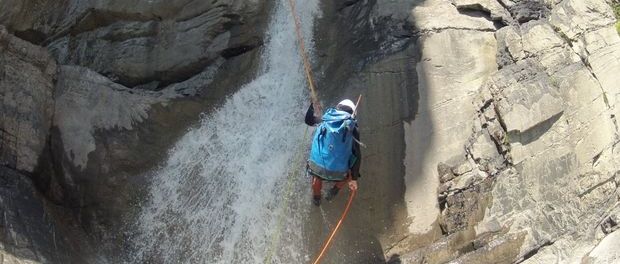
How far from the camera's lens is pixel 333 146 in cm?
746

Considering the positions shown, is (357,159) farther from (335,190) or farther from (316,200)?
(316,200)

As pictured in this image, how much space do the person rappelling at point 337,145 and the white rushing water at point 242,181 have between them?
5.90ft

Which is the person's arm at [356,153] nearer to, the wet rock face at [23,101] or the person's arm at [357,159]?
the person's arm at [357,159]

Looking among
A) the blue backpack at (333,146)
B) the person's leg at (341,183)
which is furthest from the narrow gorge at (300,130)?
the blue backpack at (333,146)

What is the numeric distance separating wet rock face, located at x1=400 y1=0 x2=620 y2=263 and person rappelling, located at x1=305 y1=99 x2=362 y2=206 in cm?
196

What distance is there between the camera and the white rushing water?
29.8ft

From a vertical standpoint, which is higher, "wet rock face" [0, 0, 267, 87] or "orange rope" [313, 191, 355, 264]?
"wet rock face" [0, 0, 267, 87]

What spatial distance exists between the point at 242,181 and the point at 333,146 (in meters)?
2.89

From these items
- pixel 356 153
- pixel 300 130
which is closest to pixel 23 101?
pixel 300 130

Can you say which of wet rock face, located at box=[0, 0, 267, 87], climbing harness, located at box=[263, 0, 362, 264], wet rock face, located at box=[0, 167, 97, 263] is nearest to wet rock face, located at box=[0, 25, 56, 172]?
wet rock face, located at box=[0, 167, 97, 263]

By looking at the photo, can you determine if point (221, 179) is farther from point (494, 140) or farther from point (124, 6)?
point (494, 140)

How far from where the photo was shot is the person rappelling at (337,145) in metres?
7.29

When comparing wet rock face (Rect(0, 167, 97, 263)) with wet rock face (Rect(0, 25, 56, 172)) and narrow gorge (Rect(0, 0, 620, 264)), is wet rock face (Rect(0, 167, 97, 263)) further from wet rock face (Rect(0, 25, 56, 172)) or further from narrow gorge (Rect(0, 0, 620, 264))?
wet rock face (Rect(0, 25, 56, 172))

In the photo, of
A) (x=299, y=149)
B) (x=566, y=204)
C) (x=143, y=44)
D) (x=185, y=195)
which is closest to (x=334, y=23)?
A: (x=299, y=149)
